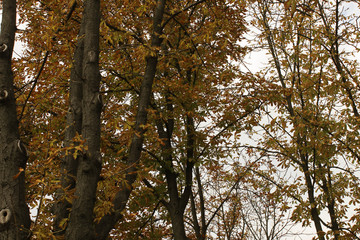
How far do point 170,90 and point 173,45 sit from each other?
191 centimetres

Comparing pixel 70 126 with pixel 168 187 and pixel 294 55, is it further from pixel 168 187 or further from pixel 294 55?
pixel 294 55

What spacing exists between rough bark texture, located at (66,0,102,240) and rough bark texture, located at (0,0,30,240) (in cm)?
59

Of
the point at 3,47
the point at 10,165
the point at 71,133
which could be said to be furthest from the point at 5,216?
the point at 3,47

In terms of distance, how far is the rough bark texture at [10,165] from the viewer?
3488mm

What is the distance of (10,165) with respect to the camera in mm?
3701

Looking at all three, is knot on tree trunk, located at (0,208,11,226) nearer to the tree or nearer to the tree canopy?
the tree canopy

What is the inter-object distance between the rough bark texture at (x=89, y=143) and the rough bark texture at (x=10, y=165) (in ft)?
1.95

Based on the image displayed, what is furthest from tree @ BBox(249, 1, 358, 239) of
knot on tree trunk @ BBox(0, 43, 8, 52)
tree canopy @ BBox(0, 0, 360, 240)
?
knot on tree trunk @ BBox(0, 43, 8, 52)

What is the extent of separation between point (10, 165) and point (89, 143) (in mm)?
1017

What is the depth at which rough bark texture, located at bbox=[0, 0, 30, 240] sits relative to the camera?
→ 349 centimetres

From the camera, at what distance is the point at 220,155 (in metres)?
8.88

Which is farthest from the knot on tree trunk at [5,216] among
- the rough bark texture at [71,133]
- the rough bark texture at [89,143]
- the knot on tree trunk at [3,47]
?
the knot on tree trunk at [3,47]

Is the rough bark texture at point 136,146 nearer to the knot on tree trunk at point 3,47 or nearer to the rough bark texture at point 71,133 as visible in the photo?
the rough bark texture at point 71,133

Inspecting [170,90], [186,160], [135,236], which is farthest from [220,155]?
[135,236]
